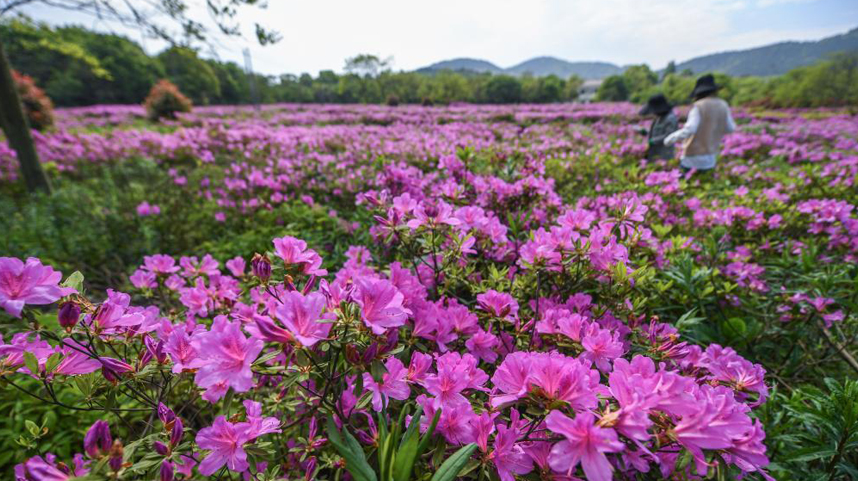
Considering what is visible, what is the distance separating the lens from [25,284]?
28.5 inches

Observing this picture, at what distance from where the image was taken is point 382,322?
811mm

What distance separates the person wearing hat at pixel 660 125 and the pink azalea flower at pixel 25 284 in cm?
710

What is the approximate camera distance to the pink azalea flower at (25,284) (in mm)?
694

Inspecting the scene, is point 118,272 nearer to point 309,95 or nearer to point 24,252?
point 24,252

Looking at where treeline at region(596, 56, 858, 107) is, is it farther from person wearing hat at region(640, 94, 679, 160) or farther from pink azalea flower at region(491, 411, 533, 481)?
pink azalea flower at region(491, 411, 533, 481)

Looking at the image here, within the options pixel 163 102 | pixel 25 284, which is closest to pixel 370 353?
pixel 25 284

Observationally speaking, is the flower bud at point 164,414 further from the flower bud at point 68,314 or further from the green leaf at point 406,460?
the green leaf at point 406,460

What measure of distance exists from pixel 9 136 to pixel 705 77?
402 inches

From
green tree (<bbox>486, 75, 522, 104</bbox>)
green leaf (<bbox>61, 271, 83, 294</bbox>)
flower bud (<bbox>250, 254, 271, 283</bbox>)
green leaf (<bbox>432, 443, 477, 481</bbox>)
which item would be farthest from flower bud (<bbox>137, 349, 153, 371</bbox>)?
green tree (<bbox>486, 75, 522, 104</bbox>)

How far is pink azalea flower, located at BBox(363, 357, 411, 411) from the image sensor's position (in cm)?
86

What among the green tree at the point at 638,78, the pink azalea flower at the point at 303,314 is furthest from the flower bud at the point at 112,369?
the green tree at the point at 638,78

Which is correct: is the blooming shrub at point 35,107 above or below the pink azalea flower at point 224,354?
above

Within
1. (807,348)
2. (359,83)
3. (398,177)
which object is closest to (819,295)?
(807,348)

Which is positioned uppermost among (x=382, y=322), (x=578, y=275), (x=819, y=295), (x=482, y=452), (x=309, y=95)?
(x=309, y=95)
